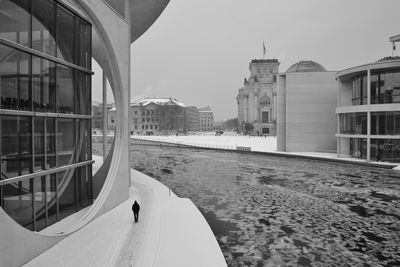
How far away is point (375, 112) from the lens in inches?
1492

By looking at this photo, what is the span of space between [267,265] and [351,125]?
119 feet

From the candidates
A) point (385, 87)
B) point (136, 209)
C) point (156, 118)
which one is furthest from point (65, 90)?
point (156, 118)

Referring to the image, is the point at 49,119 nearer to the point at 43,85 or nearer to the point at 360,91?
the point at 43,85

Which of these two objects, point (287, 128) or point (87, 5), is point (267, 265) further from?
point (287, 128)

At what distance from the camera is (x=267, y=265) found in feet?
36.4

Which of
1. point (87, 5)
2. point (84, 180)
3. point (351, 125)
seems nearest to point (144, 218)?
point (84, 180)

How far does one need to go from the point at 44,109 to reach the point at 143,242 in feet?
22.2

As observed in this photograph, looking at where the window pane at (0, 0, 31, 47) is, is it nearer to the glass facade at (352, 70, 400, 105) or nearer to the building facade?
the glass facade at (352, 70, 400, 105)

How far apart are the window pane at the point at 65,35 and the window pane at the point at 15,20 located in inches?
92.1

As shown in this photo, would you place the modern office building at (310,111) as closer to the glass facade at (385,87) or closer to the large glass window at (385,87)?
the glass facade at (385,87)

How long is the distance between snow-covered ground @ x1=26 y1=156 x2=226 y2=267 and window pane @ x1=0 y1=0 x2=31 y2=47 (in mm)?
7848

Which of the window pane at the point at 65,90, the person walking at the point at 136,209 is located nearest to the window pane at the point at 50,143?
the window pane at the point at 65,90

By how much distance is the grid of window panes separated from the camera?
36.0 feet

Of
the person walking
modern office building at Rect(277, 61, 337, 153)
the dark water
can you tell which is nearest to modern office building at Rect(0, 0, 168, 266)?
the person walking
